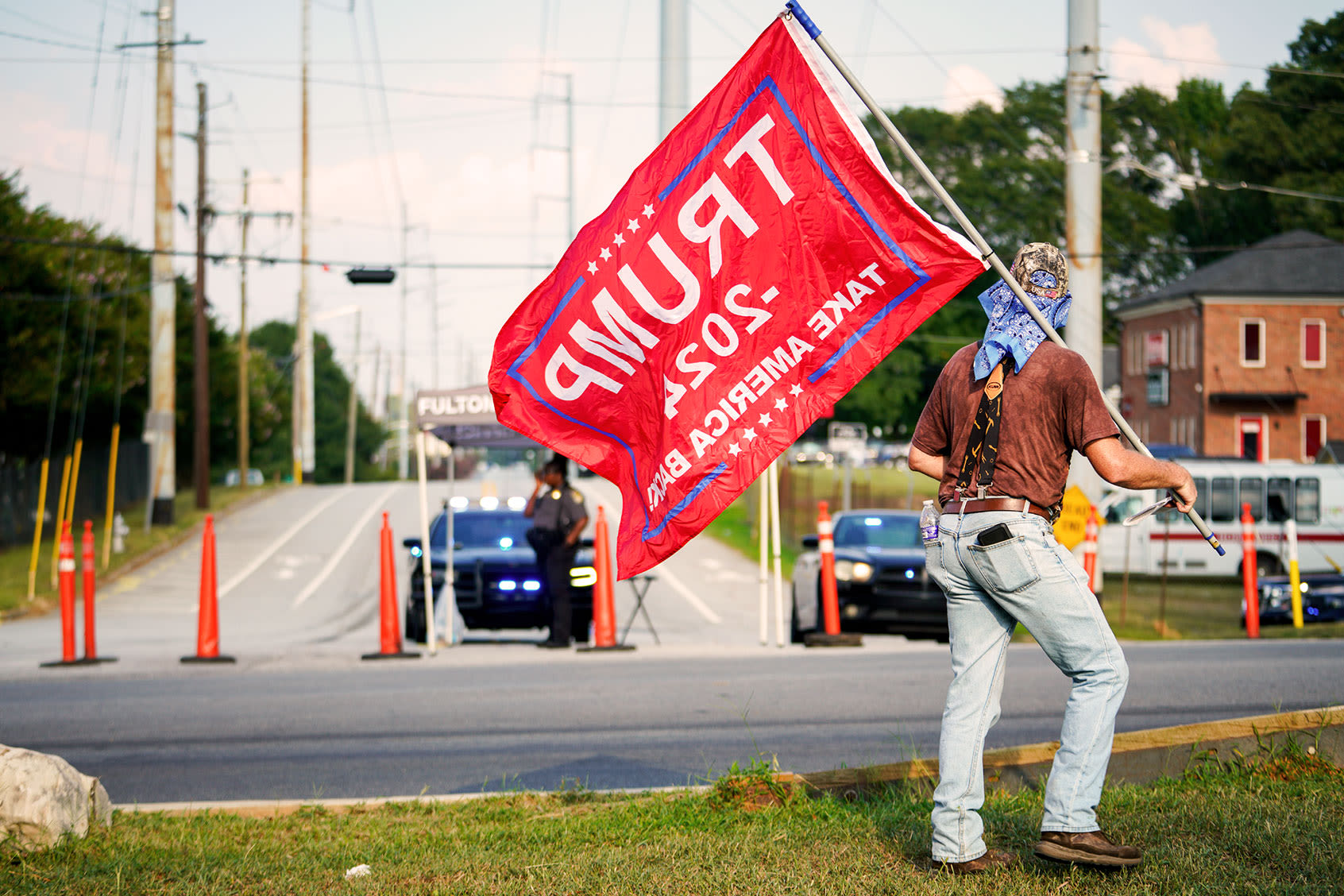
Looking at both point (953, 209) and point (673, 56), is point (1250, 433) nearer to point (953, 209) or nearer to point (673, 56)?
point (673, 56)

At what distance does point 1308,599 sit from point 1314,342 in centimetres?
3566

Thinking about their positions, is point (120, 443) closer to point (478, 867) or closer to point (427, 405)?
point (427, 405)

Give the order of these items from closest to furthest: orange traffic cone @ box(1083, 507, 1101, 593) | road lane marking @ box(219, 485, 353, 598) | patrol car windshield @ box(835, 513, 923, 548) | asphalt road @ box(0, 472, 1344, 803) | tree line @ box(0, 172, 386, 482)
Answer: asphalt road @ box(0, 472, 1344, 803), patrol car windshield @ box(835, 513, 923, 548), orange traffic cone @ box(1083, 507, 1101, 593), road lane marking @ box(219, 485, 353, 598), tree line @ box(0, 172, 386, 482)

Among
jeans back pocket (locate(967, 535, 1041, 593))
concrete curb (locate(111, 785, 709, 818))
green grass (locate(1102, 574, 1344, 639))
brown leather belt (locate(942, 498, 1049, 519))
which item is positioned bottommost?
green grass (locate(1102, 574, 1344, 639))

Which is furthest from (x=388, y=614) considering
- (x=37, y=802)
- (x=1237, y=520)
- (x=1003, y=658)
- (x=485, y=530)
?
(x=1237, y=520)

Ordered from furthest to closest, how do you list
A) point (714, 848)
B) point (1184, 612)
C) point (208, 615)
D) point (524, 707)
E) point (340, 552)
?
point (340, 552) → point (1184, 612) → point (208, 615) → point (524, 707) → point (714, 848)

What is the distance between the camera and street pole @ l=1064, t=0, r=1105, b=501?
66.1ft

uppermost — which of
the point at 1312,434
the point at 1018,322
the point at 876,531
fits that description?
the point at 1312,434

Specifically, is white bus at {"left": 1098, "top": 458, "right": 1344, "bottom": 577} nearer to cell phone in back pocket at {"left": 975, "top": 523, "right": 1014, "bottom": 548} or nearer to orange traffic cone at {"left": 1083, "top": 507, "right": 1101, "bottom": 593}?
orange traffic cone at {"left": 1083, "top": 507, "right": 1101, "bottom": 593}

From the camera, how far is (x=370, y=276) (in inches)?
998

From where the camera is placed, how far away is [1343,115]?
52.5 meters

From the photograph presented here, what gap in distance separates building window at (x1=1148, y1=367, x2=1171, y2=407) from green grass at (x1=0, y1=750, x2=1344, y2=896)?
5144 centimetres

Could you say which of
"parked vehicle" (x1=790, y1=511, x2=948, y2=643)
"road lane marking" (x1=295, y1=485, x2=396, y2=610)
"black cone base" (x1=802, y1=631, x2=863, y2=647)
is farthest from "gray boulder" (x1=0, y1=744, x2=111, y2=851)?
"road lane marking" (x1=295, y1=485, x2=396, y2=610)

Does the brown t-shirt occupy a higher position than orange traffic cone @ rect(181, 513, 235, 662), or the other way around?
the brown t-shirt
